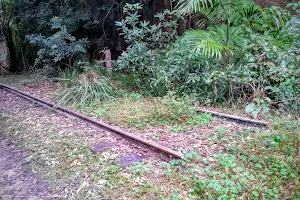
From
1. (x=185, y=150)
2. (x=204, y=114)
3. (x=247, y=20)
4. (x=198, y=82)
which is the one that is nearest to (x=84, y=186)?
(x=185, y=150)

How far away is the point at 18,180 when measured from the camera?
3.21 metres

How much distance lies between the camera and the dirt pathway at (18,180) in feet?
9.46

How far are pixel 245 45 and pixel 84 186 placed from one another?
3.59 metres

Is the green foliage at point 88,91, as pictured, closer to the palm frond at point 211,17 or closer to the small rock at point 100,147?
the small rock at point 100,147

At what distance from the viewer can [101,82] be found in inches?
234

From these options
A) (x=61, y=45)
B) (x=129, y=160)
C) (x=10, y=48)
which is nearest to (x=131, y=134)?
(x=129, y=160)

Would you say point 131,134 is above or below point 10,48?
below

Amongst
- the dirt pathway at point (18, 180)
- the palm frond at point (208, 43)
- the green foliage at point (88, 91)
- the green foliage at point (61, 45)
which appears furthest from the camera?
the green foliage at point (61, 45)

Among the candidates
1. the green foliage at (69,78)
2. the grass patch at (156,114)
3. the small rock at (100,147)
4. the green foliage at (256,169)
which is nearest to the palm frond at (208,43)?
the grass patch at (156,114)

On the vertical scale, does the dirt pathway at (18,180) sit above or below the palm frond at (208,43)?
below

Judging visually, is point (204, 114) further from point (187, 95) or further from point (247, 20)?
point (247, 20)

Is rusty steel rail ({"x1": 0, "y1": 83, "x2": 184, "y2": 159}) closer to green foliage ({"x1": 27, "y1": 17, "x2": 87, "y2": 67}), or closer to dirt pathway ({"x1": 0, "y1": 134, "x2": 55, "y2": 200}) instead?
dirt pathway ({"x1": 0, "y1": 134, "x2": 55, "y2": 200})

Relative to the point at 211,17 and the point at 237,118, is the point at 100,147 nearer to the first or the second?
the point at 237,118

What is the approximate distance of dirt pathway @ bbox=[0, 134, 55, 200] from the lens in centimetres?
288
